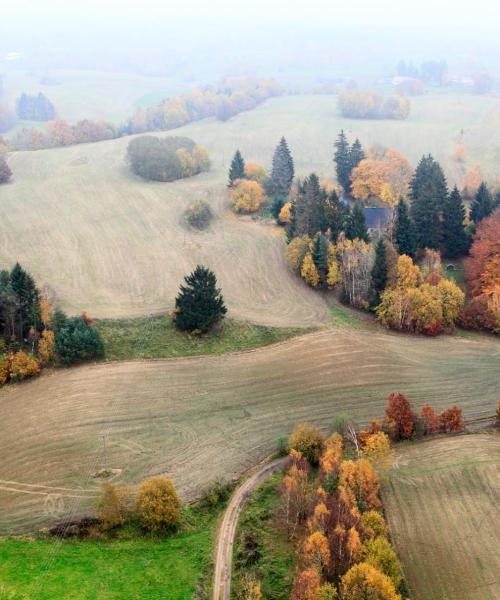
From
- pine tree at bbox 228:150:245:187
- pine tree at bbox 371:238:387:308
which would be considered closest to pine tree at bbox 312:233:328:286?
pine tree at bbox 371:238:387:308

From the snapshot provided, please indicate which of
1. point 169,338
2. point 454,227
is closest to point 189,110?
point 454,227

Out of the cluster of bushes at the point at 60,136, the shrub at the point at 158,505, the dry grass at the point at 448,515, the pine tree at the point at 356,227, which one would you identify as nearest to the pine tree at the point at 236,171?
the pine tree at the point at 356,227

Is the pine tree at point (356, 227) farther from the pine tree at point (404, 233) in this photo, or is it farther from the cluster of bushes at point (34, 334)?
the cluster of bushes at point (34, 334)

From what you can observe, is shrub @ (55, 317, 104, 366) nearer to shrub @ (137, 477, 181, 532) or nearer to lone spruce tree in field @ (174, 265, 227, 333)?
lone spruce tree in field @ (174, 265, 227, 333)

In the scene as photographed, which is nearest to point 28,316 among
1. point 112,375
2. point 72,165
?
point 112,375

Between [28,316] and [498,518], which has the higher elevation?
[28,316]

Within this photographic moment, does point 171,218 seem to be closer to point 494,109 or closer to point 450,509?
point 450,509
